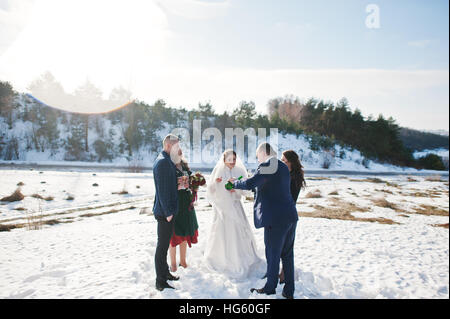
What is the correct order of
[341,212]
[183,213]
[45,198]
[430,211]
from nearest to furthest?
[183,213]
[341,212]
[45,198]
[430,211]

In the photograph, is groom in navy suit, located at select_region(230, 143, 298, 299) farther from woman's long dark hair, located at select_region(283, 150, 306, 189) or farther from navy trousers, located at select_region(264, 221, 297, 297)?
woman's long dark hair, located at select_region(283, 150, 306, 189)

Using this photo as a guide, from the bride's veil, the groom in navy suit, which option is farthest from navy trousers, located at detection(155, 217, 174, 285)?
the groom in navy suit

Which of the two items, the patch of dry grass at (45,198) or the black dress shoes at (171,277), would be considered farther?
the patch of dry grass at (45,198)

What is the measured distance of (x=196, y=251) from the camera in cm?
520

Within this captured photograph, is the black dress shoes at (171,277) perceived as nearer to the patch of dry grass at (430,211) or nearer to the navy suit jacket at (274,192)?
the navy suit jacket at (274,192)

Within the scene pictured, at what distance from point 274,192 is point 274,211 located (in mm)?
259

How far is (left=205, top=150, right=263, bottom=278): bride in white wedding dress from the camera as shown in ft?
13.5

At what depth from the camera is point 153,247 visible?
5.47 meters

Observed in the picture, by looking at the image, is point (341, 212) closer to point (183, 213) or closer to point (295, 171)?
point (295, 171)

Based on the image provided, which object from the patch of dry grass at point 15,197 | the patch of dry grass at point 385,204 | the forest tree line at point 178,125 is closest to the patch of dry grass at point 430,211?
the patch of dry grass at point 385,204

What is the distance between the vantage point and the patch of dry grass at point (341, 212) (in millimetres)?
8344

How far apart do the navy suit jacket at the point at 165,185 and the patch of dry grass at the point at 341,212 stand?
21.5 ft

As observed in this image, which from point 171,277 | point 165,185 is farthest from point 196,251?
point 165,185
